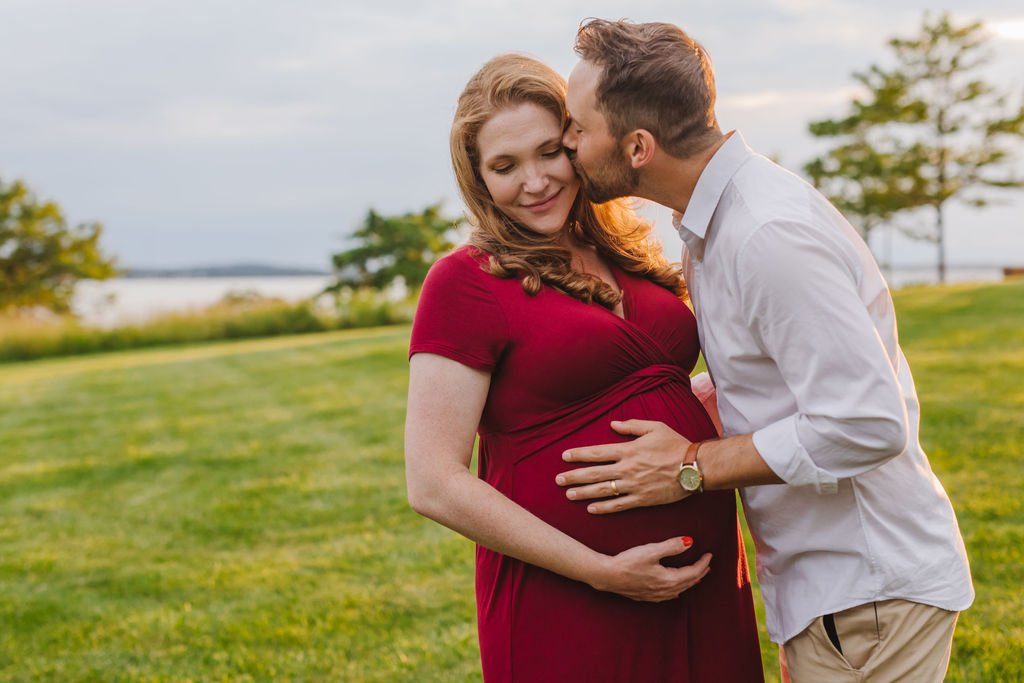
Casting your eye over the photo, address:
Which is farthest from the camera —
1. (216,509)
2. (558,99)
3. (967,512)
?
(216,509)

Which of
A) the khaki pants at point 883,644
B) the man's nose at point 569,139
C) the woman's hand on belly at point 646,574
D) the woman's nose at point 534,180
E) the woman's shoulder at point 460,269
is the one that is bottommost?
the khaki pants at point 883,644

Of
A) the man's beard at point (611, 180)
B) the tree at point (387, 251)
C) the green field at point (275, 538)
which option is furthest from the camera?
the tree at point (387, 251)

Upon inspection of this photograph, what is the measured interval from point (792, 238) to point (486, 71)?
1013 mm

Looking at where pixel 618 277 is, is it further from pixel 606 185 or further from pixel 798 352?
pixel 798 352

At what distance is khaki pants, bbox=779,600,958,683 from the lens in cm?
215

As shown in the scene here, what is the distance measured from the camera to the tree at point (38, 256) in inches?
2127

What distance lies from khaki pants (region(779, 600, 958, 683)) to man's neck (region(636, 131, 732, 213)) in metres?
1.03

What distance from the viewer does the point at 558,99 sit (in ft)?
8.34

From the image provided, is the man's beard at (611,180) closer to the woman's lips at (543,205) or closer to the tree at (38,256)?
the woman's lips at (543,205)

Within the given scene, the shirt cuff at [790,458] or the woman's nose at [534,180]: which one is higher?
the woman's nose at [534,180]

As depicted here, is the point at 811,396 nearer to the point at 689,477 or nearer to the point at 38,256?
the point at 689,477

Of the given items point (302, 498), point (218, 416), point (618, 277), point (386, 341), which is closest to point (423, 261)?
point (386, 341)

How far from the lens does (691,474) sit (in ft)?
7.27

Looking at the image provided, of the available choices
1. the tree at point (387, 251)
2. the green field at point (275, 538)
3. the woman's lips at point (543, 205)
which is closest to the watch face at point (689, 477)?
the woman's lips at point (543, 205)
